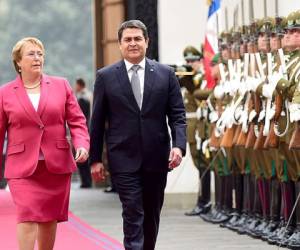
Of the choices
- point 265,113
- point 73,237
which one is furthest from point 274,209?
point 73,237

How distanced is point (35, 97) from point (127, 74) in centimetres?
70

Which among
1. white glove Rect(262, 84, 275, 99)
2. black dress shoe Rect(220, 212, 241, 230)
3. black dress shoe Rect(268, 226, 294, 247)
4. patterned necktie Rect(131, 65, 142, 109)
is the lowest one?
black dress shoe Rect(220, 212, 241, 230)

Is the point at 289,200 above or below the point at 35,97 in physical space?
below

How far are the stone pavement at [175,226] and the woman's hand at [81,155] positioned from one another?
312 centimetres

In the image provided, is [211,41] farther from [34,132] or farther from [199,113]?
[34,132]

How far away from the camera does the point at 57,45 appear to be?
5472cm

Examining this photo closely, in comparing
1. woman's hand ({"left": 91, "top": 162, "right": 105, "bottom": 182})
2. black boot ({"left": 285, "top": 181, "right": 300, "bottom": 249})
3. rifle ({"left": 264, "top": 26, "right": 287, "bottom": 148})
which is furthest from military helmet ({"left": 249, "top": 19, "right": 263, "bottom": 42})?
woman's hand ({"left": 91, "top": 162, "right": 105, "bottom": 182})

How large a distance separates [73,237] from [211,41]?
305 centimetres

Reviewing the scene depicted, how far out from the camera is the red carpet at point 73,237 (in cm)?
1423

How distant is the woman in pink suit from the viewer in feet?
35.7

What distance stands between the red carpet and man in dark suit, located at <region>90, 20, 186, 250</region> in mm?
2848

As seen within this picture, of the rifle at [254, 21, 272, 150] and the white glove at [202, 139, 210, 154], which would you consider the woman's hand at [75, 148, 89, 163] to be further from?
the white glove at [202, 139, 210, 154]

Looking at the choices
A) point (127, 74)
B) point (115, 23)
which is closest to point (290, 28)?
point (127, 74)

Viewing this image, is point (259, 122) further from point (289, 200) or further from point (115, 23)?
point (115, 23)
